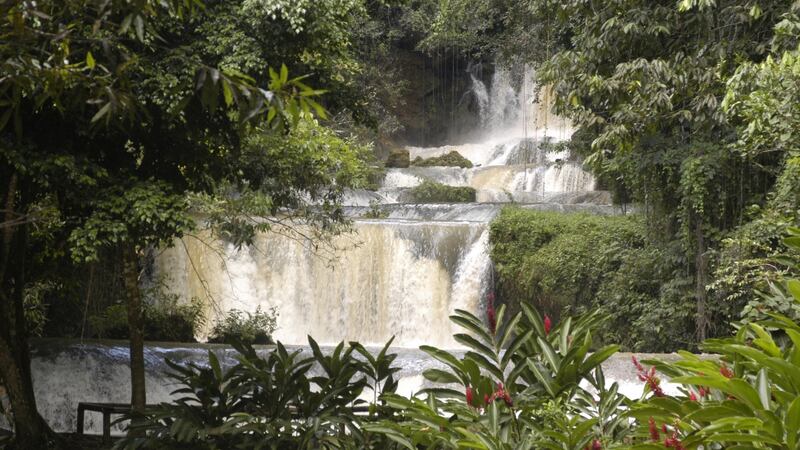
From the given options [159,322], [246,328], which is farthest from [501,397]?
[159,322]

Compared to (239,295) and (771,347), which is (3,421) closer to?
(239,295)

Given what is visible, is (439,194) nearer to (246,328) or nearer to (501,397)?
(246,328)

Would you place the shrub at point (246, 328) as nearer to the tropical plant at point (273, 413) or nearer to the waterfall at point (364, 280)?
the waterfall at point (364, 280)

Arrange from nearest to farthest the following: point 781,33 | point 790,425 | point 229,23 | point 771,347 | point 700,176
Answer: point 790,425, point 771,347, point 229,23, point 781,33, point 700,176

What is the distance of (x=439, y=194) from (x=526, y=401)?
15.1 metres

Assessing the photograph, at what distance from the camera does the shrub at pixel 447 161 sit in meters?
23.1

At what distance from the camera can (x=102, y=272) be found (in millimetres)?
12086

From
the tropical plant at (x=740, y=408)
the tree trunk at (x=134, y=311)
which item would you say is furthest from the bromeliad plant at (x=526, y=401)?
the tree trunk at (x=134, y=311)

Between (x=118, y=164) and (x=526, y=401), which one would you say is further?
(x=118, y=164)

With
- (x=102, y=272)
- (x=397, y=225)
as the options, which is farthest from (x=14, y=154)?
(x=397, y=225)

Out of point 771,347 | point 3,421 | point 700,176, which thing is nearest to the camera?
point 771,347

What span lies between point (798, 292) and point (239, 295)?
12997 mm

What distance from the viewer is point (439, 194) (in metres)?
18.7

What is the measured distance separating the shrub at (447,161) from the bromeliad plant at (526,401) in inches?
750
